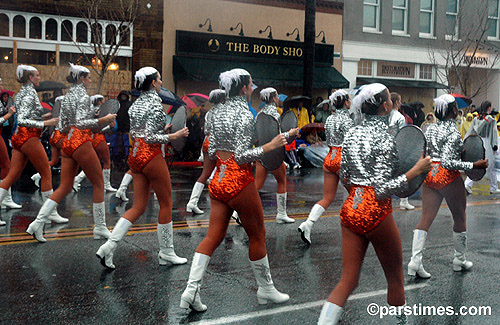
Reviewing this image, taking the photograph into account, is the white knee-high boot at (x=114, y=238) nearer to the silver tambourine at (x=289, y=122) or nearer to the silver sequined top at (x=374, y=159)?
the silver tambourine at (x=289, y=122)

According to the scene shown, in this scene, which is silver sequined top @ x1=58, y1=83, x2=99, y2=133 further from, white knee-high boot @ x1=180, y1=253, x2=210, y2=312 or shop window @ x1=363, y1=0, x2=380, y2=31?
shop window @ x1=363, y1=0, x2=380, y2=31

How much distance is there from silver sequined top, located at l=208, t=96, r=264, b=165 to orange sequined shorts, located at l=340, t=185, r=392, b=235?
1.04m

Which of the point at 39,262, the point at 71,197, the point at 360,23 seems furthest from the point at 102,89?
the point at 39,262

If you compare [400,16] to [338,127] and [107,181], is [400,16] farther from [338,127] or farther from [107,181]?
[338,127]

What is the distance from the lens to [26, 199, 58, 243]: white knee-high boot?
7102 mm

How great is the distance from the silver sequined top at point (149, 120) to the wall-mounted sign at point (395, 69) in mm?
23239

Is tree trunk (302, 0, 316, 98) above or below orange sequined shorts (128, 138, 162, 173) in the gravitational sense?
above

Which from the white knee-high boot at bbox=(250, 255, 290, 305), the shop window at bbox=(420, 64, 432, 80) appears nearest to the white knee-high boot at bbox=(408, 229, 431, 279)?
the white knee-high boot at bbox=(250, 255, 290, 305)

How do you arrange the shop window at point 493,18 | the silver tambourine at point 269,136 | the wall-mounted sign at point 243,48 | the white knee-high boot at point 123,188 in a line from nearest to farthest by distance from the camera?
the silver tambourine at point 269,136 → the white knee-high boot at point 123,188 → the wall-mounted sign at point 243,48 → the shop window at point 493,18

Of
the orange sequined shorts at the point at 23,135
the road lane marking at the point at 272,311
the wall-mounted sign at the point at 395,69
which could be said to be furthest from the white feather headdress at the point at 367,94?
the wall-mounted sign at the point at 395,69

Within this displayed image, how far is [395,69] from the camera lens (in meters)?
28.4

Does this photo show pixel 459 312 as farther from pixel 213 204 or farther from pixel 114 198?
pixel 114 198

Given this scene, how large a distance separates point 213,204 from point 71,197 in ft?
23.5

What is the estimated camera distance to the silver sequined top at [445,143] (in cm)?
593
